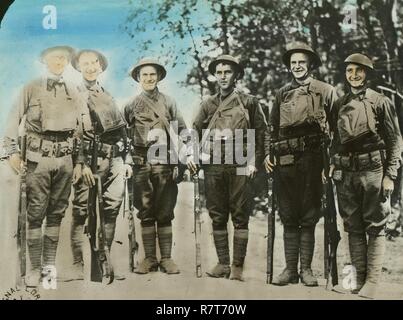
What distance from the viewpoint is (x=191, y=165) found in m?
7.02

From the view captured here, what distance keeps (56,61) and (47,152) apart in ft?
2.65

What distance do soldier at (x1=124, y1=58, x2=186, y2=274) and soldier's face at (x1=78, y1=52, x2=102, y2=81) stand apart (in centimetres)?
32

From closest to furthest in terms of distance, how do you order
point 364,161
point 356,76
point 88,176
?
point 364,161 → point 356,76 → point 88,176

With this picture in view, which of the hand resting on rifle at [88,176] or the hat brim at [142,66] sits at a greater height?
the hat brim at [142,66]

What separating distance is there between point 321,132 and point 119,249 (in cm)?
200

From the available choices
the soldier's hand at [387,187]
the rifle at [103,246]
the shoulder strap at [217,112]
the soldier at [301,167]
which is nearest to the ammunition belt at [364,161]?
the soldier's hand at [387,187]

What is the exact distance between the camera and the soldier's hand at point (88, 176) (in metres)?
7.03

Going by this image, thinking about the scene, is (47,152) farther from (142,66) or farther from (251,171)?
(251,171)

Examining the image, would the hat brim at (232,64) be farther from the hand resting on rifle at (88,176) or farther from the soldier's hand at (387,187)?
the soldier's hand at (387,187)

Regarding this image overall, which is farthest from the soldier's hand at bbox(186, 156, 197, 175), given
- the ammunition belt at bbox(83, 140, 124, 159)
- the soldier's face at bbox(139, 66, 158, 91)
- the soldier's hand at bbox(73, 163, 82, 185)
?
the soldier's hand at bbox(73, 163, 82, 185)

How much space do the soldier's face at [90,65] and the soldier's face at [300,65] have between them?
1688 millimetres

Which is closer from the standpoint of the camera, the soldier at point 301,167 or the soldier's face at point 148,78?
the soldier at point 301,167

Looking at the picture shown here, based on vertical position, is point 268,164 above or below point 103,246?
above

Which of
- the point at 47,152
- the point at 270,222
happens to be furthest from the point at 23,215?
the point at 270,222
